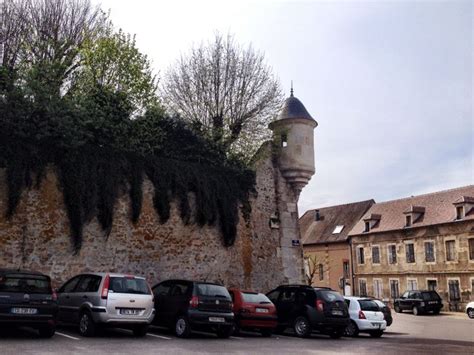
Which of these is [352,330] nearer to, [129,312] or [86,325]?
[129,312]

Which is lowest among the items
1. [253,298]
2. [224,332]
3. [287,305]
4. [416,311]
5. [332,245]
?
[416,311]

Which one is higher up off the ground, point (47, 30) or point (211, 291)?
point (47, 30)

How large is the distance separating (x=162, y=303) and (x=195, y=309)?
4.46 feet

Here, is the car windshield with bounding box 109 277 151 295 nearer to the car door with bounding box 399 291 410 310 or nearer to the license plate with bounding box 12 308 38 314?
the license plate with bounding box 12 308 38 314

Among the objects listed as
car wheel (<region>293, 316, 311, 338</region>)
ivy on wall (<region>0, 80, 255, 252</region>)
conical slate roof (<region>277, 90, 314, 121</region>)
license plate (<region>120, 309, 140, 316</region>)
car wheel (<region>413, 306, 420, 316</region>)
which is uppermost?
conical slate roof (<region>277, 90, 314, 121</region>)

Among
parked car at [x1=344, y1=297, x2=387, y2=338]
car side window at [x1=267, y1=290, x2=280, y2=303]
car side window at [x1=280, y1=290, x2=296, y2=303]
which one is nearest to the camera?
car side window at [x1=280, y1=290, x2=296, y2=303]

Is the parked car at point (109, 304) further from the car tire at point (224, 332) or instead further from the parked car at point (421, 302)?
the parked car at point (421, 302)

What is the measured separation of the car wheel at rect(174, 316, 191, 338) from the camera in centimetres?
1317

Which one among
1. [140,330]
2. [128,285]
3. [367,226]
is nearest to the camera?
[128,285]

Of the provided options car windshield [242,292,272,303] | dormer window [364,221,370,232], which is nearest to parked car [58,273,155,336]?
car windshield [242,292,272,303]

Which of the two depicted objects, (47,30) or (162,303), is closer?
(162,303)

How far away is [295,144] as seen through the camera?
2509cm

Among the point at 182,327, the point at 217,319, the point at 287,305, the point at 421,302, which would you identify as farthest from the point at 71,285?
the point at 421,302

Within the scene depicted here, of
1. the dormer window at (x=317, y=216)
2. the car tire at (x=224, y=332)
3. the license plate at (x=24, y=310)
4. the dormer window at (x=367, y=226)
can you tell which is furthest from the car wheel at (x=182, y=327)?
the dormer window at (x=317, y=216)
